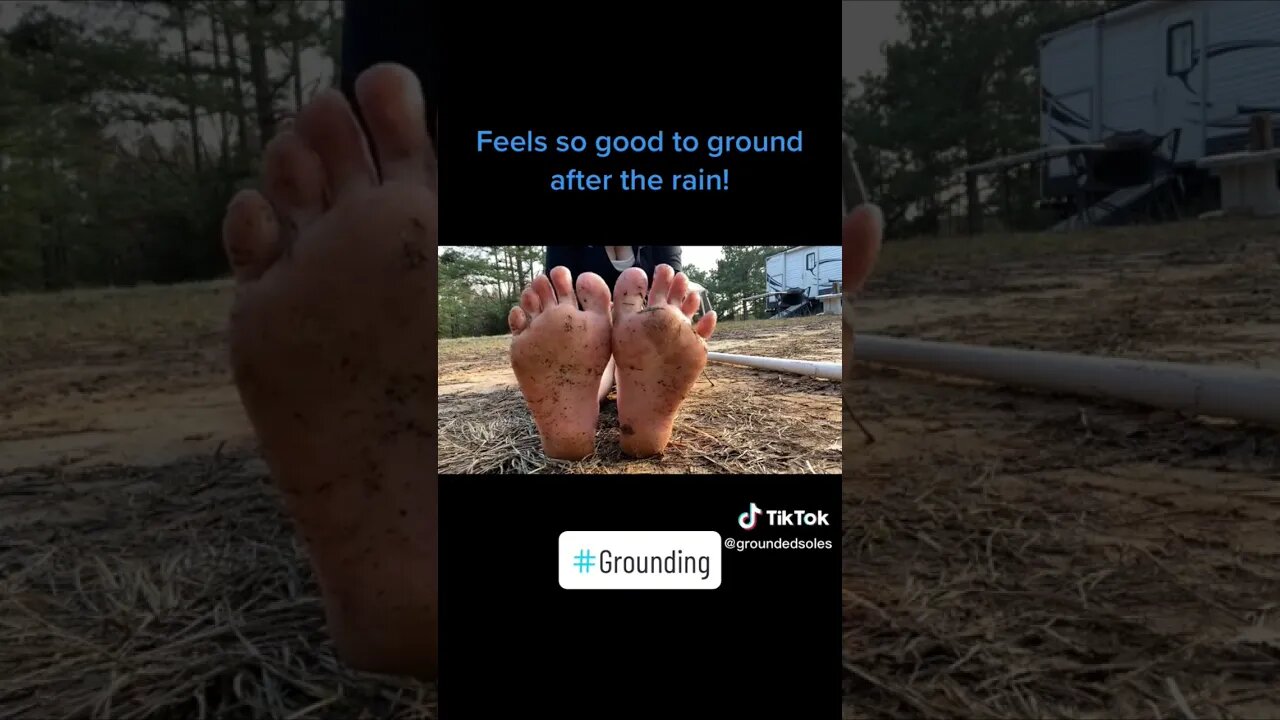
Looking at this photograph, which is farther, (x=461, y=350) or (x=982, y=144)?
(x=982, y=144)

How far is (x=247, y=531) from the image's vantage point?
1105mm

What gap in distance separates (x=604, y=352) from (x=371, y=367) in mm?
185

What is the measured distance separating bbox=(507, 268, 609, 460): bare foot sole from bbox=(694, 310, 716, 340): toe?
0.07 meters

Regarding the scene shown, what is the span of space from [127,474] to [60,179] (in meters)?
4.76

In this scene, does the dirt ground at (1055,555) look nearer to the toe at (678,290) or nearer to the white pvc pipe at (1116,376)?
the white pvc pipe at (1116,376)

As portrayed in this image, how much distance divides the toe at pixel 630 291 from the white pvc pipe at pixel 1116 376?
1201 millimetres

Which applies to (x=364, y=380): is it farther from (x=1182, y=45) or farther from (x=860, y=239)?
(x=1182, y=45)

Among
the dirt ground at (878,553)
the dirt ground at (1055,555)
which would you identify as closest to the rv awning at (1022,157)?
the dirt ground at (1055,555)

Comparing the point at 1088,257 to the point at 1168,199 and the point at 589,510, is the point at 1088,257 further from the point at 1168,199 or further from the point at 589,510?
the point at 589,510

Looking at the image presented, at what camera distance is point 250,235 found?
0.71m

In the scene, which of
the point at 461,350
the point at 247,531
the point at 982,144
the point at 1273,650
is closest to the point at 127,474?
the point at 247,531

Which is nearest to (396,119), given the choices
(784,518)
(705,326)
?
(705,326)

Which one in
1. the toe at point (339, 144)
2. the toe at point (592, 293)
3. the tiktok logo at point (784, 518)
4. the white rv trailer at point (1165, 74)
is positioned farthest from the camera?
the white rv trailer at point (1165, 74)

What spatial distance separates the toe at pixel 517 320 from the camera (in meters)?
0.57
